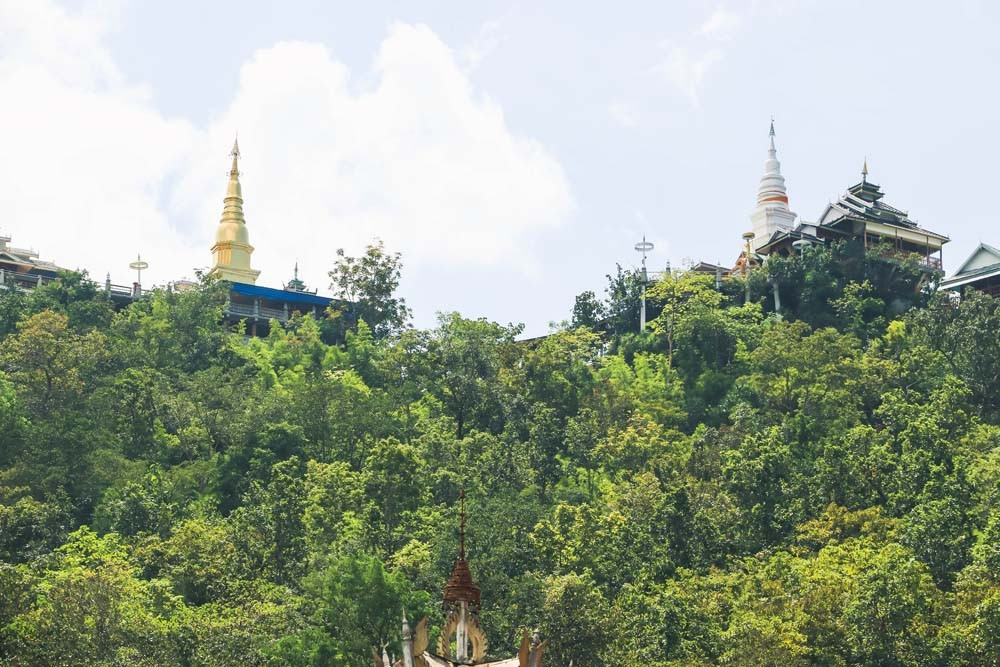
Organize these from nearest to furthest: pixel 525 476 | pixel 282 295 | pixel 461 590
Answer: pixel 461 590, pixel 525 476, pixel 282 295

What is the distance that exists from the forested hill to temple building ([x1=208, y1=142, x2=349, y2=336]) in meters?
3.16

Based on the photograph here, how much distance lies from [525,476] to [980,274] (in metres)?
27.5

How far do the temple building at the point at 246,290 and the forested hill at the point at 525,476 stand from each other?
316 centimetres

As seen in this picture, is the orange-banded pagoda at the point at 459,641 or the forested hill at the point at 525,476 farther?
the forested hill at the point at 525,476

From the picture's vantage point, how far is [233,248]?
261ft

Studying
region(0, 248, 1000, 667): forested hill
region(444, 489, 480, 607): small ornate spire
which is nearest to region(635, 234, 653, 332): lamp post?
region(0, 248, 1000, 667): forested hill

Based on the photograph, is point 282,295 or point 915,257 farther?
point 282,295

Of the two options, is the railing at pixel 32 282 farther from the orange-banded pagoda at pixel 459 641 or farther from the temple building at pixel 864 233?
the orange-banded pagoda at pixel 459 641

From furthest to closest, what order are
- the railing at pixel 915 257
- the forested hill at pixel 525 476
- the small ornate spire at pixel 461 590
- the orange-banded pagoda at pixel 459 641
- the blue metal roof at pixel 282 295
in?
the blue metal roof at pixel 282 295, the railing at pixel 915 257, the forested hill at pixel 525 476, the small ornate spire at pixel 461 590, the orange-banded pagoda at pixel 459 641

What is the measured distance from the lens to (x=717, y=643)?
37.8 metres

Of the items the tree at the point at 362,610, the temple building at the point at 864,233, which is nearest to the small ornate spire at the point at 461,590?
the tree at the point at 362,610

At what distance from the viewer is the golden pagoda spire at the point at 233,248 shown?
258 ft

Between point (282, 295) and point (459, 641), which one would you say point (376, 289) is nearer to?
point (282, 295)

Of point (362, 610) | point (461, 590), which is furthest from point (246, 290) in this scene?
point (461, 590)
